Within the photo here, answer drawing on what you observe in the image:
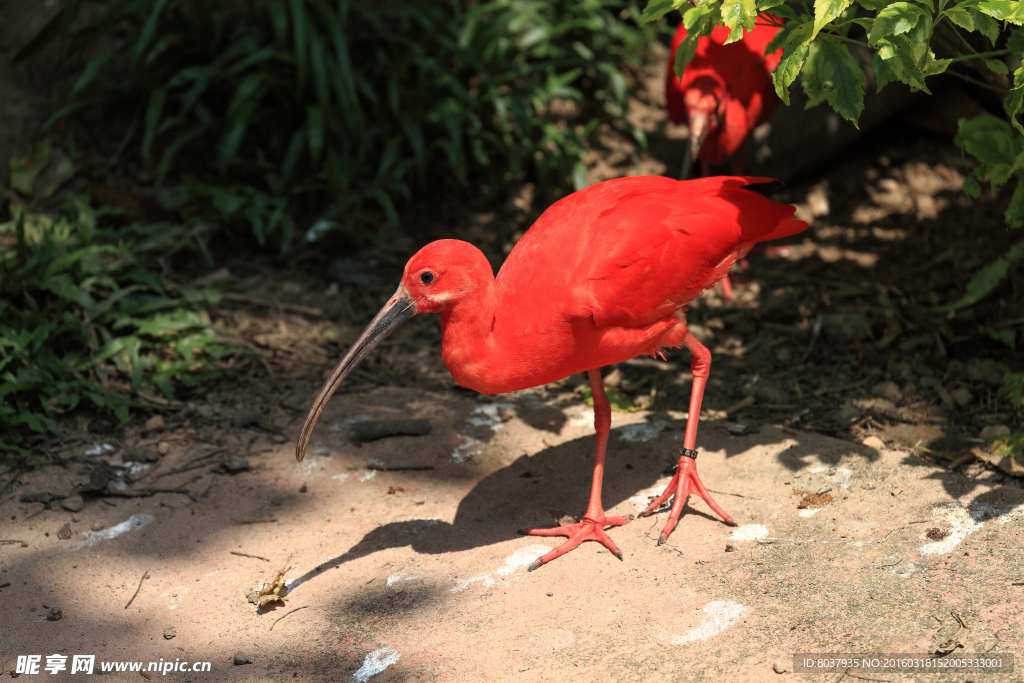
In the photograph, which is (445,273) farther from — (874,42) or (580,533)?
(874,42)

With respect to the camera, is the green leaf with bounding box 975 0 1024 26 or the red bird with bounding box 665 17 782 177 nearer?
the green leaf with bounding box 975 0 1024 26

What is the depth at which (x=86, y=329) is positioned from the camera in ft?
13.9

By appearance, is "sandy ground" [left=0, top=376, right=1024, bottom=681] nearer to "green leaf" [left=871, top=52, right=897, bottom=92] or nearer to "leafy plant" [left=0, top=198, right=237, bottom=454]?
"leafy plant" [left=0, top=198, right=237, bottom=454]

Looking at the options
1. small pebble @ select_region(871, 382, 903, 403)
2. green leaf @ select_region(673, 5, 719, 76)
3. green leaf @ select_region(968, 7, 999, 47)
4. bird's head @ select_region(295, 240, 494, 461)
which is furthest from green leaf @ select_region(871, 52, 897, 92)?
small pebble @ select_region(871, 382, 903, 403)

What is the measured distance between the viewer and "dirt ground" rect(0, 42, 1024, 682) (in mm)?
2639

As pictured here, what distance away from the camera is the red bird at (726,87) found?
Result: 4.95 metres

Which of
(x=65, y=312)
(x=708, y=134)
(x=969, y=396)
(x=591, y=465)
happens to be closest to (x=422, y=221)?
(x=708, y=134)

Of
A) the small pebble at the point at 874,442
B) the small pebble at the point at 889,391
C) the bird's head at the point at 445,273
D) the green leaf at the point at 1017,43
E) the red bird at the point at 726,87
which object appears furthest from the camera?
the red bird at the point at 726,87

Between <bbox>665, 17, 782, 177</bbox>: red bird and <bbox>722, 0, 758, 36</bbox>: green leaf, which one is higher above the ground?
<bbox>722, 0, 758, 36</bbox>: green leaf

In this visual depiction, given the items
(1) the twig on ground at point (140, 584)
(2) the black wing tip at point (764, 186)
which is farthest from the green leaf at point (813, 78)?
(1) the twig on ground at point (140, 584)

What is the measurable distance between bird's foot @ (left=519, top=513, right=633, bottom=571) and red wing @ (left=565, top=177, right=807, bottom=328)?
79cm

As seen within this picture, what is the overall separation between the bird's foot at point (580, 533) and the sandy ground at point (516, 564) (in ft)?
0.14

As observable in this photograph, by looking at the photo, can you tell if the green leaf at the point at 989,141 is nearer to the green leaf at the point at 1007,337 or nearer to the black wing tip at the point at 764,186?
the black wing tip at the point at 764,186

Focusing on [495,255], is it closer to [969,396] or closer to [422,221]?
[422,221]
